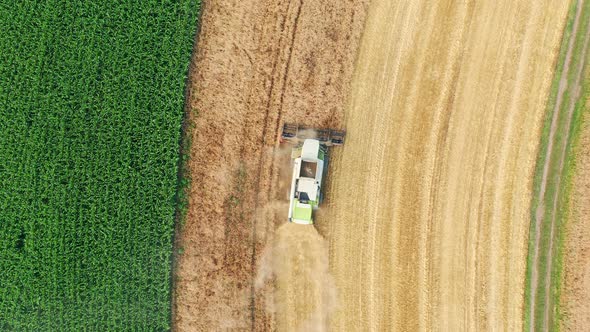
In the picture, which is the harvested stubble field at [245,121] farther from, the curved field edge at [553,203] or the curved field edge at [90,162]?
the curved field edge at [553,203]

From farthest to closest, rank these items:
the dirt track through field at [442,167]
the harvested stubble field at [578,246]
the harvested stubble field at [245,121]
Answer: the harvested stubble field at [245,121] < the dirt track through field at [442,167] < the harvested stubble field at [578,246]

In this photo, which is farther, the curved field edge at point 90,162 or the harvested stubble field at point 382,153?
the harvested stubble field at point 382,153

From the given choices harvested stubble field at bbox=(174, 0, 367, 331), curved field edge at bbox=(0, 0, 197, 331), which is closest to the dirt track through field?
harvested stubble field at bbox=(174, 0, 367, 331)

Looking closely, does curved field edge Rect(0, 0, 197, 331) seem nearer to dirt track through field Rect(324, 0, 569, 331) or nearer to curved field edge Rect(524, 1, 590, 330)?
dirt track through field Rect(324, 0, 569, 331)

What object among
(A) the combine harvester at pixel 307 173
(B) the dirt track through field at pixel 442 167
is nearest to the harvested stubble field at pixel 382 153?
(B) the dirt track through field at pixel 442 167

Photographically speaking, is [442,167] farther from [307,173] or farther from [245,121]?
[245,121]

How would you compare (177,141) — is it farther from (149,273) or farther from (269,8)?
(269,8)

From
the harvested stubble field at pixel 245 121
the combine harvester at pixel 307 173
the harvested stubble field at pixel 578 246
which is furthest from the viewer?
the harvested stubble field at pixel 245 121
